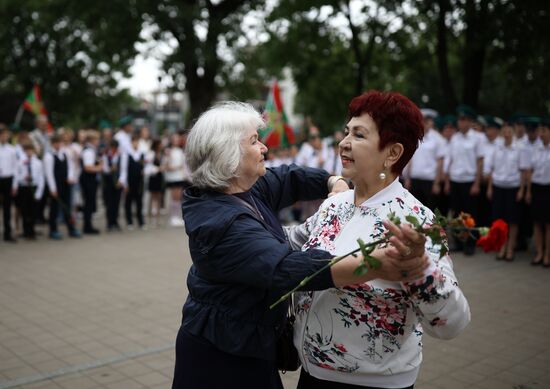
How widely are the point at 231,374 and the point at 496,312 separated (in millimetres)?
4779

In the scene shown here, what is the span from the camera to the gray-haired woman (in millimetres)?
2061

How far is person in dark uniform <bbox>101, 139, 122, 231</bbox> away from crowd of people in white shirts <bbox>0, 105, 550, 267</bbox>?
0.02 metres

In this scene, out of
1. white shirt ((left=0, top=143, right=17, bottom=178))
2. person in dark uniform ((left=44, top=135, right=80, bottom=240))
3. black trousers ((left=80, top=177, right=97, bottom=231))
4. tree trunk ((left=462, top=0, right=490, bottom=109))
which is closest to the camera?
white shirt ((left=0, top=143, right=17, bottom=178))

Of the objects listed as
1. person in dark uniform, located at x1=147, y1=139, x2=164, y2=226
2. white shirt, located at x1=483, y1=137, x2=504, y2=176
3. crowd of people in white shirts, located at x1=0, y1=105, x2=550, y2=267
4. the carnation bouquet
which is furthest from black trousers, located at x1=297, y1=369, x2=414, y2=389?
person in dark uniform, located at x1=147, y1=139, x2=164, y2=226

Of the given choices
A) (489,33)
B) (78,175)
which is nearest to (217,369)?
(78,175)

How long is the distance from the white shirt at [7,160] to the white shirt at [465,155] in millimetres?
7938

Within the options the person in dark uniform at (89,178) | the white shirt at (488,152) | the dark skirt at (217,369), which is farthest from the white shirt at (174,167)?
the dark skirt at (217,369)

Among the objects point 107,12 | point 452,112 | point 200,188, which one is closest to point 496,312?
point 200,188

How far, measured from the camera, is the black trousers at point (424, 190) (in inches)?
415

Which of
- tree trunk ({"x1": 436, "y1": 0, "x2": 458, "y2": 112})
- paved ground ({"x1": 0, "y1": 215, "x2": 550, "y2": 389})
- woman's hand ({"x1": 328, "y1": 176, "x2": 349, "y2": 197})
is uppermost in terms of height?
tree trunk ({"x1": 436, "y1": 0, "x2": 458, "y2": 112})

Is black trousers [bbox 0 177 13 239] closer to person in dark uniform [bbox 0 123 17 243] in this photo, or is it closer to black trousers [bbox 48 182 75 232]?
person in dark uniform [bbox 0 123 17 243]

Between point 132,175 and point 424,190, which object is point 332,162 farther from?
point 132,175

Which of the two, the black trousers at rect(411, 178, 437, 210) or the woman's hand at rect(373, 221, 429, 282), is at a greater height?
the woman's hand at rect(373, 221, 429, 282)

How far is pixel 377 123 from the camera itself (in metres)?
2.29
